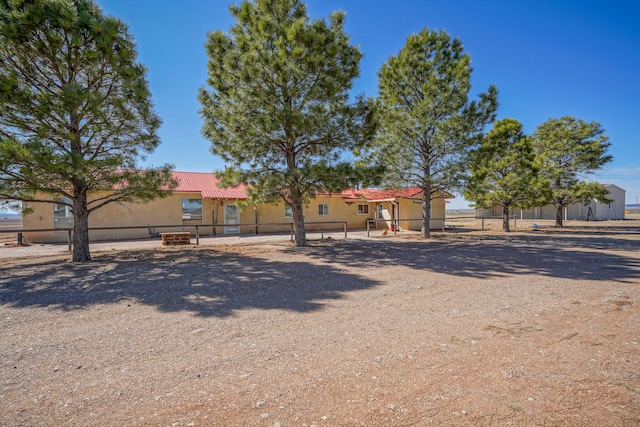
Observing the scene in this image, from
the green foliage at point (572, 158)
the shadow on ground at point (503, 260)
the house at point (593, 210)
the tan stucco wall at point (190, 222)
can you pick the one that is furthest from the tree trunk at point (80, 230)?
the house at point (593, 210)

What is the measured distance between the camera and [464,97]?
14.5 metres

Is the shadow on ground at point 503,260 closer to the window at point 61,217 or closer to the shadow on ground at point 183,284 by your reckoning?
the shadow on ground at point 183,284

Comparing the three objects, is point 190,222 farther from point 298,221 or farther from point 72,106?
point 72,106

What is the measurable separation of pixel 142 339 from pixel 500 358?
4.06 metres

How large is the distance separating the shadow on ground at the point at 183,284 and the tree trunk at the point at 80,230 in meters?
0.45

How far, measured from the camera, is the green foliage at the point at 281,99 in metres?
10.2

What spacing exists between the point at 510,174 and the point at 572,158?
7674 mm

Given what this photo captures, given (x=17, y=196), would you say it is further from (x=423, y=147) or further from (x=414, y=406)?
(x=423, y=147)

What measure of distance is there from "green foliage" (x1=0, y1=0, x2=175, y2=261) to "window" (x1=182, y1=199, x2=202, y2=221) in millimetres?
8063

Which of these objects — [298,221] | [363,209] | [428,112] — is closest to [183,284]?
[298,221]

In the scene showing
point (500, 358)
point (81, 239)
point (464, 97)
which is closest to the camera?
point (500, 358)

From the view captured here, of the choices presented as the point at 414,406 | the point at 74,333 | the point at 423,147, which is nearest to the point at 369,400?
the point at 414,406

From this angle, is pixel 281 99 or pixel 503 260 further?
pixel 281 99

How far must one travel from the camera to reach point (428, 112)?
1466cm
